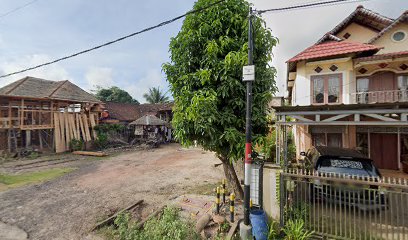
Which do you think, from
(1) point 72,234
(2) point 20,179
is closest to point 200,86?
(1) point 72,234

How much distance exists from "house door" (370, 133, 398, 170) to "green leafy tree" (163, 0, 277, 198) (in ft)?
35.3

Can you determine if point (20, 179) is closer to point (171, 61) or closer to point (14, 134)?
point (14, 134)

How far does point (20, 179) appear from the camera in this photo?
32.8ft

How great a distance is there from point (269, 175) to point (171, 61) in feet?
15.3

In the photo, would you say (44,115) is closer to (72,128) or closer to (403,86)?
(72,128)

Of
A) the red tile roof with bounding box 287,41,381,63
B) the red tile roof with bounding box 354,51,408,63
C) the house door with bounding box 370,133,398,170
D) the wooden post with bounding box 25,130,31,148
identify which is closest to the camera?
the red tile roof with bounding box 354,51,408,63

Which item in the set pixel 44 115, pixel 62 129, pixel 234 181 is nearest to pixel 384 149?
pixel 234 181

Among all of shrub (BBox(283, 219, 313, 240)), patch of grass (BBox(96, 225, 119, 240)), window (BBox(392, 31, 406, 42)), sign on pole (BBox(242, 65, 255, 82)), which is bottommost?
patch of grass (BBox(96, 225, 119, 240))

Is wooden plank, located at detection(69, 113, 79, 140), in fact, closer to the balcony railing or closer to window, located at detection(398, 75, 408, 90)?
the balcony railing

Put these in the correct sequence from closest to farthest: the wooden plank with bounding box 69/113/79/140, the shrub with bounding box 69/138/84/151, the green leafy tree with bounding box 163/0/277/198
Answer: the green leafy tree with bounding box 163/0/277/198 < the shrub with bounding box 69/138/84/151 < the wooden plank with bounding box 69/113/79/140

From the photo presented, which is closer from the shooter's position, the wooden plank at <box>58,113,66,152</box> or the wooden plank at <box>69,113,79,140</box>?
the wooden plank at <box>58,113,66,152</box>

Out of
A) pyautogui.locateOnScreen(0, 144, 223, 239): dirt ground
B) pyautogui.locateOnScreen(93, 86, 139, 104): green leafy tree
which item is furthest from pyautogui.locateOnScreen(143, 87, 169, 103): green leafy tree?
pyautogui.locateOnScreen(0, 144, 223, 239): dirt ground

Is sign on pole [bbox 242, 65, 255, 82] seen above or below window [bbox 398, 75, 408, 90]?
below

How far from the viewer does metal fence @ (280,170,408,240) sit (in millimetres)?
3996
